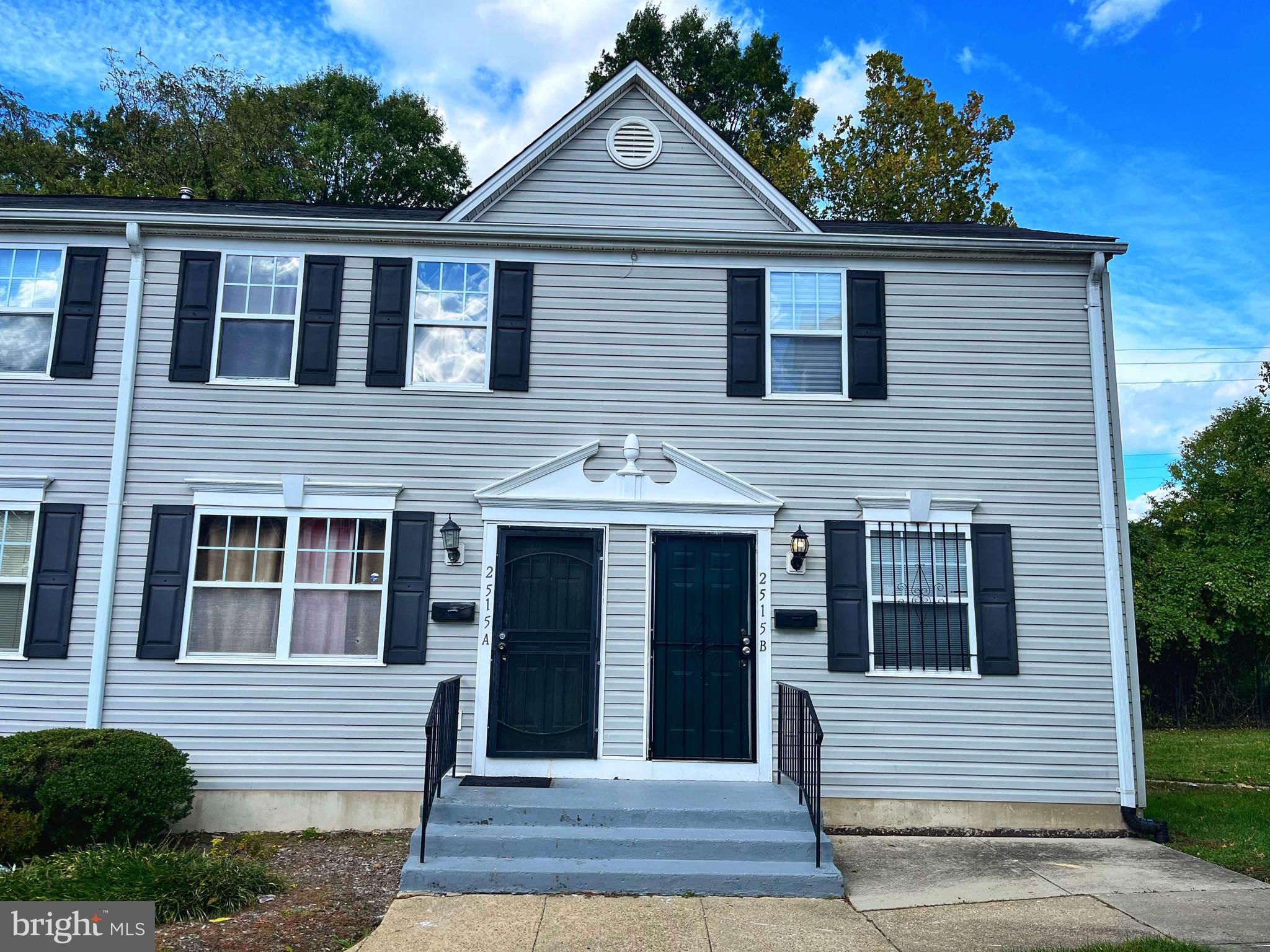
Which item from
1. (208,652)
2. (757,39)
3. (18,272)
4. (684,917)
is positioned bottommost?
(684,917)

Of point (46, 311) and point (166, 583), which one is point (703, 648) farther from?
point (46, 311)

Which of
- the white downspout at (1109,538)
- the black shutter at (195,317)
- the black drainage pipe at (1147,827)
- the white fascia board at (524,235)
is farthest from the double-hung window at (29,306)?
the black drainage pipe at (1147,827)

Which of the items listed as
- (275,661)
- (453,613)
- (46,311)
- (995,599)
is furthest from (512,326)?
(995,599)

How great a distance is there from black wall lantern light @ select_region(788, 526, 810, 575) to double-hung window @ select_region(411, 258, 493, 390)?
309 centimetres

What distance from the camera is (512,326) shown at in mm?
8086

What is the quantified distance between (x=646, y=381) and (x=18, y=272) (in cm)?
585

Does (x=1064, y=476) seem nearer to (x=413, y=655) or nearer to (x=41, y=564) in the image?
(x=413, y=655)

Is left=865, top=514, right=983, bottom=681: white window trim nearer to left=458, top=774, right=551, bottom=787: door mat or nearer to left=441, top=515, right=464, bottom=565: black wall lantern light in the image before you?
left=458, top=774, right=551, bottom=787: door mat

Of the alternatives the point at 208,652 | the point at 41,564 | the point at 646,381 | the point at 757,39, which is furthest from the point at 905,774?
the point at 757,39

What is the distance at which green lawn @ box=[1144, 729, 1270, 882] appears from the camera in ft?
23.0

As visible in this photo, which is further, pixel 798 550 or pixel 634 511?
pixel 634 511

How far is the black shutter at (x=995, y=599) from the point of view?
7.70 meters

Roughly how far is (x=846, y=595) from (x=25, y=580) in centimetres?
713

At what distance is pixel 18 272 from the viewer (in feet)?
26.6
